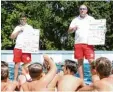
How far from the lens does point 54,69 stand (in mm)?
4449

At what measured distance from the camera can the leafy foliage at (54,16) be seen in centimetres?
2792

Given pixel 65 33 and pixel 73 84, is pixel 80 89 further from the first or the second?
pixel 65 33

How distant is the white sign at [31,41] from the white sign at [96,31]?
3.58 feet

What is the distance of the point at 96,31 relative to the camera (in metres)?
7.79

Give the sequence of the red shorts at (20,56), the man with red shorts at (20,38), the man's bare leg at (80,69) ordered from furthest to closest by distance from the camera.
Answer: the red shorts at (20,56)
the man with red shorts at (20,38)
the man's bare leg at (80,69)

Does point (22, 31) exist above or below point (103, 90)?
above

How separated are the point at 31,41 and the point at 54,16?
21564mm

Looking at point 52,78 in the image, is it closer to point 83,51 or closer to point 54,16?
point 83,51

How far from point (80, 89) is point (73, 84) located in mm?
216

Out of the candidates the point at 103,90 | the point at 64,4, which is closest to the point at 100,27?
the point at 103,90

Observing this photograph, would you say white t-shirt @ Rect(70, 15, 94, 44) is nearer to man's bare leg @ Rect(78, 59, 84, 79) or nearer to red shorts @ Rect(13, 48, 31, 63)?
man's bare leg @ Rect(78, 59, 84, 79)

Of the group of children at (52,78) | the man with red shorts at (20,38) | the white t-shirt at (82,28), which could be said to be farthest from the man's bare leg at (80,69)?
the group of children at (52,78)

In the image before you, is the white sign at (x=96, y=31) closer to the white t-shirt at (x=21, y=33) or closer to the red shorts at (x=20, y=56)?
the white t-shirt at (x=21, y=33)

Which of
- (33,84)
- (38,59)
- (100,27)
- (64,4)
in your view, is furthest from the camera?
(64,4)
